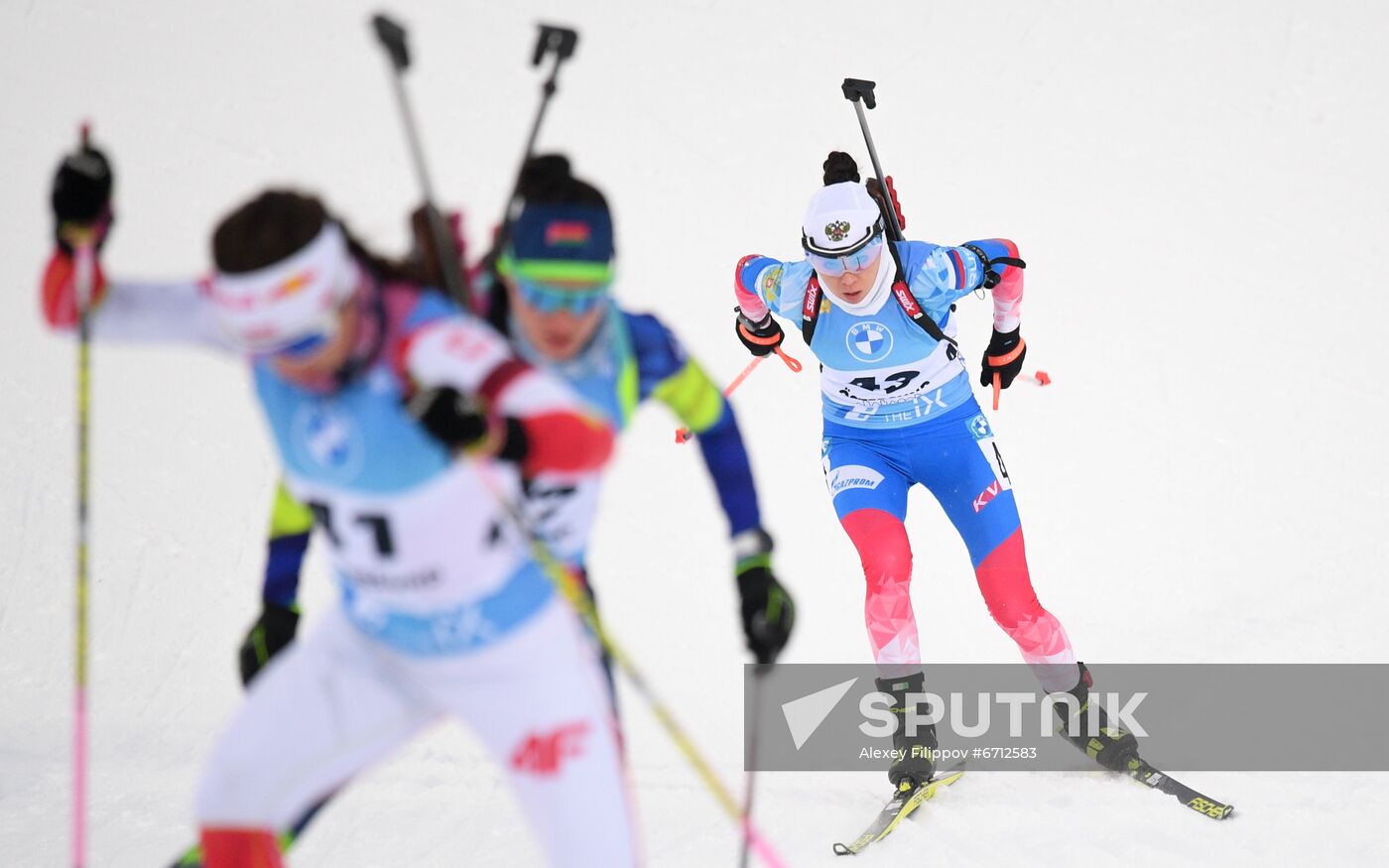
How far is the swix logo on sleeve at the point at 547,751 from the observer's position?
88.4 inches

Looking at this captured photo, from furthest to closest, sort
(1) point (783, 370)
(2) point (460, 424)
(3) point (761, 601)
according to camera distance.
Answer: (1) point (783, 370)
(3) point (761, 601)
(2) point (460, 424)

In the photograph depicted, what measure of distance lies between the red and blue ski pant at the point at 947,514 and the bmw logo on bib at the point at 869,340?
280 mm

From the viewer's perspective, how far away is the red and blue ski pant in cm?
423

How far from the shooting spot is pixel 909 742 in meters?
4.44

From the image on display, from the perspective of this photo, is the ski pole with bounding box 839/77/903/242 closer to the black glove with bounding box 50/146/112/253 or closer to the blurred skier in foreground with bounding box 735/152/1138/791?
the blurred skier in foreground with bounding box 735/152/1138/791

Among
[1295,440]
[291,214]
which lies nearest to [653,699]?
[291,214]

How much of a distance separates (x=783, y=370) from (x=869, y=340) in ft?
13.1

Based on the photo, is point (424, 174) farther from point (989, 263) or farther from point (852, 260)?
point (989, 263)

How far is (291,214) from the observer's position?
2.06 metres

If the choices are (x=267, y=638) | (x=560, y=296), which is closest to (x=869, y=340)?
(x=560, y=296)

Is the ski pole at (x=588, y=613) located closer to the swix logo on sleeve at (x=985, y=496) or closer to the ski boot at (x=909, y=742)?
the ski boot at (x=909, y=742)

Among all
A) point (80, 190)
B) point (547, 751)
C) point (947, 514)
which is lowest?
point (947, 514)

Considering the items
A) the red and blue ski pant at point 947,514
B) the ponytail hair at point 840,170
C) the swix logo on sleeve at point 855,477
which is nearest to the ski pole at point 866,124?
the ponytail hair at point 840,170

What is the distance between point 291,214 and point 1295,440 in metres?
6.98
